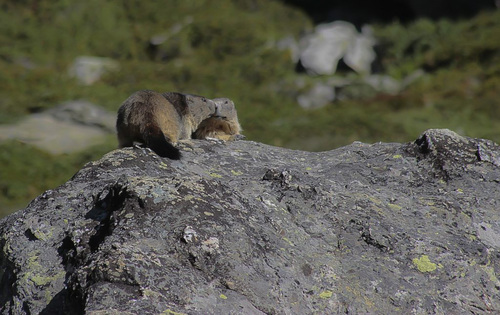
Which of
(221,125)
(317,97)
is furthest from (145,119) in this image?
(317,97)

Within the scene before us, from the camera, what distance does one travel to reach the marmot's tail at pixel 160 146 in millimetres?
5730

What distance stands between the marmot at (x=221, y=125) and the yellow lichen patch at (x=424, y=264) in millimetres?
5125

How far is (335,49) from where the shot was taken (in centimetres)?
3067

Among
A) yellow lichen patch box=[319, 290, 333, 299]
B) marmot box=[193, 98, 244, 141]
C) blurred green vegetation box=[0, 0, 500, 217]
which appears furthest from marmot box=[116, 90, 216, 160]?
blurred green vegetation box=[0, 0, 500, 217]

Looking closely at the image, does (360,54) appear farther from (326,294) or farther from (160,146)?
(326,294)

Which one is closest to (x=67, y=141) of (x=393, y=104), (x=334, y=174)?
(x=393, y=104)

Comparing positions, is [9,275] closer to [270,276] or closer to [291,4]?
[270,276]

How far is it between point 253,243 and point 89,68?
2696 centimetres

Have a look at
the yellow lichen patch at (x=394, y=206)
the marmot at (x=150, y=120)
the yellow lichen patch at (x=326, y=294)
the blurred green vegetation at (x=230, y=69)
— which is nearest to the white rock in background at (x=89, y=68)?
the blurred green vegetation at (x=230, y=69)

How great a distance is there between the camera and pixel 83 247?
4000mm

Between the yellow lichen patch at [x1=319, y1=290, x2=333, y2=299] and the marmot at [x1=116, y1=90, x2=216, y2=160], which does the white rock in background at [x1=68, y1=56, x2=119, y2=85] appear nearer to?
the marmot at [x1=116, y1=90, x2=216, y2=160]

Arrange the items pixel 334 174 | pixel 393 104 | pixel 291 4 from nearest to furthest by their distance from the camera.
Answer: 1. pixel 334 174
2. pixel 393 104
3. pixel 291 4

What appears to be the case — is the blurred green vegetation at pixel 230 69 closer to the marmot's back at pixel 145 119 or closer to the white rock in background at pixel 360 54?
the white rock in background at pixel 360 54

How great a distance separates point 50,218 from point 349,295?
2300mm
